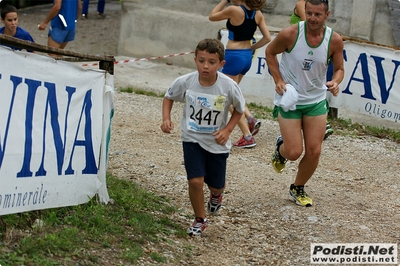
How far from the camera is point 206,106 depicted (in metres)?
5.62

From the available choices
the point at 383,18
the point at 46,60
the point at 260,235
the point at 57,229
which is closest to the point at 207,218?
the point at 260,235

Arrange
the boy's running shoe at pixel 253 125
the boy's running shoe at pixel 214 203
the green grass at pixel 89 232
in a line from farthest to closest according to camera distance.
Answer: the boy's running shoe at pixel 253 125, the boy's running shoe at pixel 214 203, the green grass at pixel 89 232

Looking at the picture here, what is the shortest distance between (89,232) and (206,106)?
132cm

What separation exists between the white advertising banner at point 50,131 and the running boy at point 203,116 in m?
0.62

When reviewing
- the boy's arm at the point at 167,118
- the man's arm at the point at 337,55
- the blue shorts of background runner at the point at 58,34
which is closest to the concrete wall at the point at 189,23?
the blue shorts of background runner at the point at 58,34

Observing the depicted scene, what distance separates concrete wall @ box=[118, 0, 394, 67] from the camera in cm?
1234

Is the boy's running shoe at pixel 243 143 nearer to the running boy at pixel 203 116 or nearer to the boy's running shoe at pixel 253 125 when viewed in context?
the boy's running shoe at pixel 253 125

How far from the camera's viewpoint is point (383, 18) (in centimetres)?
1225

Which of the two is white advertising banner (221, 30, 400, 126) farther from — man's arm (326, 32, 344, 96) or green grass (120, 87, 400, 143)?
man's arm (326, 32, 344, 96)

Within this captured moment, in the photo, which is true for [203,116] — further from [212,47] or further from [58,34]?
[58,34]

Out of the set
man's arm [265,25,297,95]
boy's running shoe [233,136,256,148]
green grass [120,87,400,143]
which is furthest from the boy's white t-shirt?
green grass [120,87,400,143]

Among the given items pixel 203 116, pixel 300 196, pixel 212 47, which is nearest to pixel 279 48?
pixel 212 47

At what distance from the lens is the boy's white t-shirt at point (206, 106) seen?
5.62 meters

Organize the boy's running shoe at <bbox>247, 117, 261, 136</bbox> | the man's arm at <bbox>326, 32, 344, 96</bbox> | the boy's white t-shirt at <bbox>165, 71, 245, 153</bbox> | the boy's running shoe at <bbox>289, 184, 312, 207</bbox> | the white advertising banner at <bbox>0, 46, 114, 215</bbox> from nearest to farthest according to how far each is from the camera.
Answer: the white advertising banner at <bbox>0, 46, 114, 215</bbox> < the boy's white t-shirt at <bbox>165, 71, 245, 153</bbox> < the man's arm at <bbox>326, 32, 344, 96</bbox> < the boy's running shoe at <bbox>289, 184, 312, 207</bbox> < the boy's running shoe at <bbox>247, 117, 261, 136</bbox>
